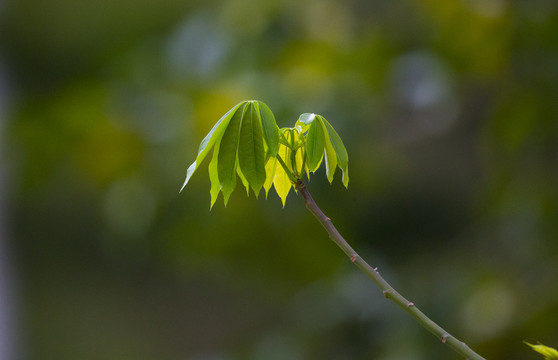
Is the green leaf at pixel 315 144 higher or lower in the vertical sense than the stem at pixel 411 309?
higher

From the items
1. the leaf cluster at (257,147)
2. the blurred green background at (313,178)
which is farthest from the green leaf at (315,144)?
the blurred green background at (313,178)

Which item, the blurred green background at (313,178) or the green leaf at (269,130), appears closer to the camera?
the green leaf at (269,130)

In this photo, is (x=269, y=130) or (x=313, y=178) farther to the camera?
(x=313, y=178)

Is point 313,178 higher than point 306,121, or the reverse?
point 306,121

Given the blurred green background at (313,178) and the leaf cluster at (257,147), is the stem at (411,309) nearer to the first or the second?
the leaf cluster at (257,147)

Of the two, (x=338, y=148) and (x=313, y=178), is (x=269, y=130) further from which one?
(x=313, y=178)

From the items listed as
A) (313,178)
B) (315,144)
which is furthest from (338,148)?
(313,178)

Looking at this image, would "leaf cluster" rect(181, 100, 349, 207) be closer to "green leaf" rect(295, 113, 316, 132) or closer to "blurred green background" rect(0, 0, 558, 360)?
"green leaf" rect(295, 113, 316, 132)

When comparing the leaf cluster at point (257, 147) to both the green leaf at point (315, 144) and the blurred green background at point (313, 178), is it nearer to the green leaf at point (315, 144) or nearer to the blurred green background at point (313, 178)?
the green leaf at point (315, 144)
